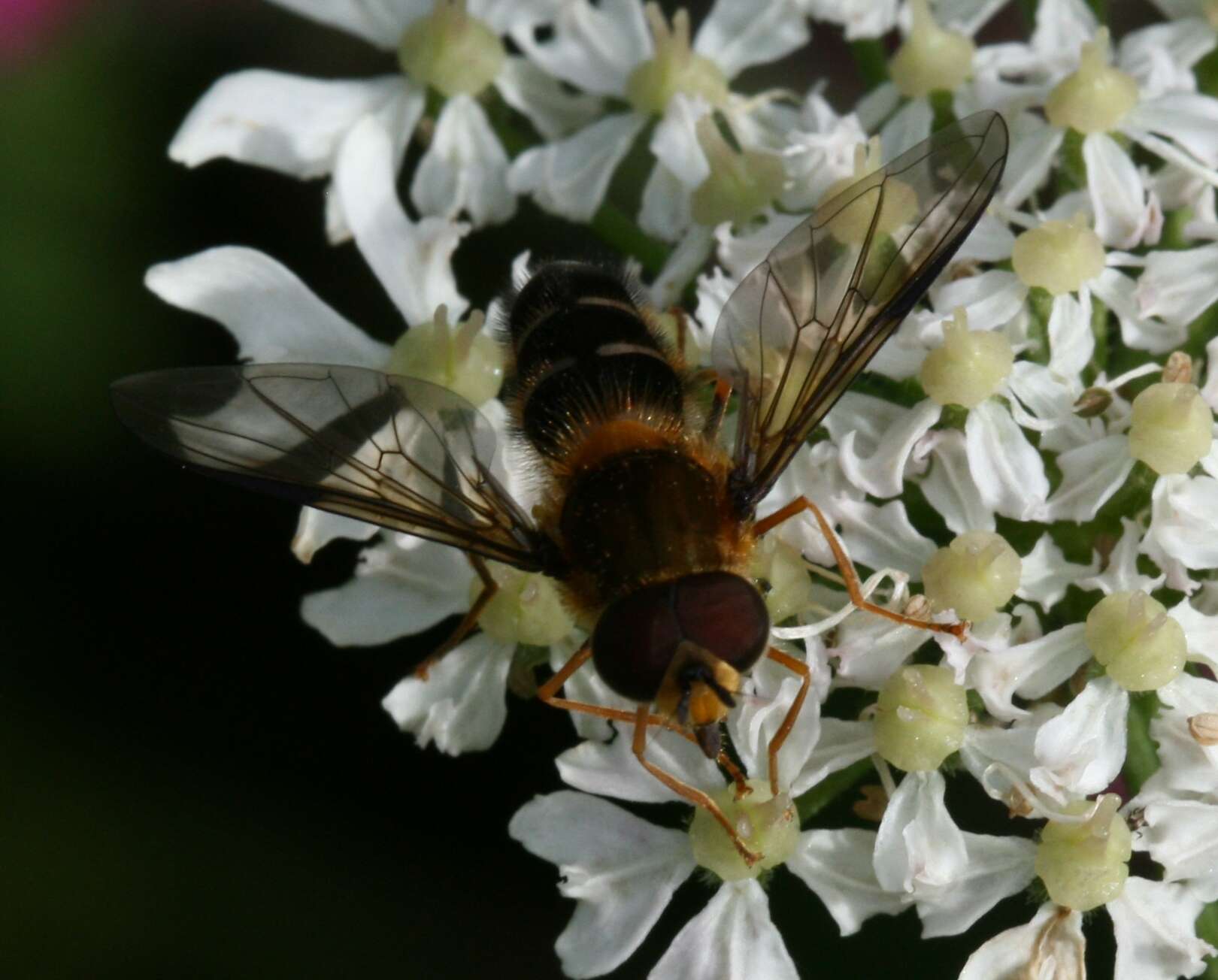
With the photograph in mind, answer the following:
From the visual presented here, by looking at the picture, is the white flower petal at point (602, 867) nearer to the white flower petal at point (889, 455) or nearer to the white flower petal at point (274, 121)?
the white flower petal at point (889, 455)

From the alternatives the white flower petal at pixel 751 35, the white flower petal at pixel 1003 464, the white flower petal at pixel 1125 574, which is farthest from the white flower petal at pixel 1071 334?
the white flower petal at pixel 751 35

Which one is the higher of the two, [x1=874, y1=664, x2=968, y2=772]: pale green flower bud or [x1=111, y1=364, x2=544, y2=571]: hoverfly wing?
[x1=111, y1=364, x2=544, y2=571]: hoverfly wing

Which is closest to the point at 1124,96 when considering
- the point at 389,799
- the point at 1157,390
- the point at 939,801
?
the point at 1157,390

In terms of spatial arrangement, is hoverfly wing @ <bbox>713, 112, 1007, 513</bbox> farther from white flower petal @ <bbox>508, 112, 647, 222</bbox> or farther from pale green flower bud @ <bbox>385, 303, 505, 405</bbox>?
white flower petal @ <bbox>508, 112, 647, 222</bbox>

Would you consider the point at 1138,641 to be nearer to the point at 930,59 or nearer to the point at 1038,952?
the point at 1038,952

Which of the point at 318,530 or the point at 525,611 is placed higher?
the point at 318,530

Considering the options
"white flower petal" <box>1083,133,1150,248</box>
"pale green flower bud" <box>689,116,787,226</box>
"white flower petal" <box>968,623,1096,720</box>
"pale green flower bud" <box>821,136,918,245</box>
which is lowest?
"white flower petal" <box>968,623,1096,720</box>

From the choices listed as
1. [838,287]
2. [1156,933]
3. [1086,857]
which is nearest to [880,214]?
[838,287]

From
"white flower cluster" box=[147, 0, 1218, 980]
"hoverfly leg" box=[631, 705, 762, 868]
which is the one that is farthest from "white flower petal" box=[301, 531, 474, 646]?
"hoverfly leg" box=[631, 705, 762, 868]
